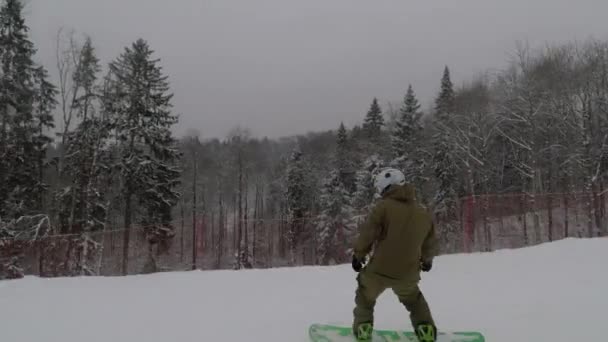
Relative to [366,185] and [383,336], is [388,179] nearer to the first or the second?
[383,336]

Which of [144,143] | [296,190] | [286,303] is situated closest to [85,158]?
[144,143]

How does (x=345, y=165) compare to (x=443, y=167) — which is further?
(x=345, y=165)

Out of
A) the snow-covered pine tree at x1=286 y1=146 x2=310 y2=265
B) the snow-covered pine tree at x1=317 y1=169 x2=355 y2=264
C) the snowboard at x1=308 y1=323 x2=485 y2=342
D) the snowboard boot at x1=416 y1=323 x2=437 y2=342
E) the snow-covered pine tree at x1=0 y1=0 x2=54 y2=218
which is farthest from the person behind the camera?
the snow-covered pine tree at x1=286 y1=146 x2=310 y2=265

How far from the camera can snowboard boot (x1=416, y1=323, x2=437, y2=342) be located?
3199 mm

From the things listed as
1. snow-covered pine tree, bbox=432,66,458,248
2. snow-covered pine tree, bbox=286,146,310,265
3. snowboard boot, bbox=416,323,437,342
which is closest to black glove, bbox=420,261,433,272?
snowboard boot, bbox=416,323,437,342

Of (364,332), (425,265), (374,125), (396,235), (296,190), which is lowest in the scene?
(364,332)

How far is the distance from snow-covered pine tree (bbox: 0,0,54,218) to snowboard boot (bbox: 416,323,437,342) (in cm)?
2275

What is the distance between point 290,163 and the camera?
135 ft

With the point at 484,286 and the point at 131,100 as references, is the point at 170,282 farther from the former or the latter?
the point at 131,100

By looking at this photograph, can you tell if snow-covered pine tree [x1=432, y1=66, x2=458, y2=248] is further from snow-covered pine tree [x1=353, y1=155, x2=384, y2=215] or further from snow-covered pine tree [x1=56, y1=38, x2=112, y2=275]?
snow-covered pine tree [x1=56, y1=38, x2=112, y2=275]

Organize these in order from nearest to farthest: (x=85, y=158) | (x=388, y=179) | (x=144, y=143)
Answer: (x=388, y=179)
(x=85, y=158)
(x=144, y=143)

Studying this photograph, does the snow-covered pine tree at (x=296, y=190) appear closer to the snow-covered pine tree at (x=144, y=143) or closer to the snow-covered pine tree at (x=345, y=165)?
the snow-covered pine tree at (x=345, y=165)

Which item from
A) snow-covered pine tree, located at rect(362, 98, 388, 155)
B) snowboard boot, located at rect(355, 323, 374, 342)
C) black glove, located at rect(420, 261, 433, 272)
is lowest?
snowboard boot, located at rect(355, 323, 374, 342)

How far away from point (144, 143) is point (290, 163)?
19570mm
